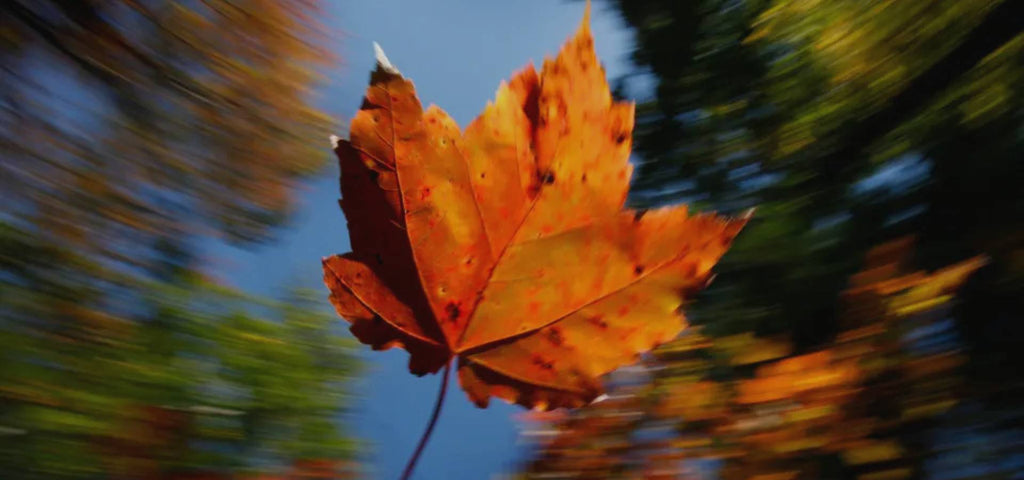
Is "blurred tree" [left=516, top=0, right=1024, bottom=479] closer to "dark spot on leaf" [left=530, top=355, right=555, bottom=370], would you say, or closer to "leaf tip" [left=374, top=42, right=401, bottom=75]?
"dark spot on leaf" [left=530, top=355, right=555, bottom=370]

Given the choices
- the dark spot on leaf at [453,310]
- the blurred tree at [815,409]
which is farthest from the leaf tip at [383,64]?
the blurred tree at [815,409]

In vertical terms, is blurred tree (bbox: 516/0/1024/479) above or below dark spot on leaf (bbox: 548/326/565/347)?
above

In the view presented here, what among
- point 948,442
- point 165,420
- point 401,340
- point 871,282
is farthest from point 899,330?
point 165,420

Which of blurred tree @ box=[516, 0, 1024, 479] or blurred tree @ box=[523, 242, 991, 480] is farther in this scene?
blurred tree @ box=[516, 0, 1024, 479]

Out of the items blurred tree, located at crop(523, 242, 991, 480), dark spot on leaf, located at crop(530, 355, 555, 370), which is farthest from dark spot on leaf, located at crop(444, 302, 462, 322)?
blurred tree, located at crop(523, 242, 991, 480)

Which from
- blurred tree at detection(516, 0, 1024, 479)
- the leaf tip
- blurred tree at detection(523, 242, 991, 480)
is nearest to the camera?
the leaf tip

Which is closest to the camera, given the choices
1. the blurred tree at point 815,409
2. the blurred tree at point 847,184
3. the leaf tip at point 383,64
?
the leaf tip at point 383,64

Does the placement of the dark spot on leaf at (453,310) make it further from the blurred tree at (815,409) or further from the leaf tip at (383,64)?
the blurred tree at (815,409)

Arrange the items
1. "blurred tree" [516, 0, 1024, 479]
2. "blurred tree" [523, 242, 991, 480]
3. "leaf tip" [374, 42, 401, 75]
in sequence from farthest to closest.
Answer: "blurred tree" [516, 0, 1024, 479], "blurred tree" [523, 242, 991, 480], "leaf tip" [374, 42, 401, 75]

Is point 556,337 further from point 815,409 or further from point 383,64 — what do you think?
point 815,409

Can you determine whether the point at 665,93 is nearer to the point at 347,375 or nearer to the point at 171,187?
the point at 347,375

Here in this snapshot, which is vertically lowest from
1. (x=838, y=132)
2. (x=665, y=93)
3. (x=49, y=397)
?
(x=49, y=397)
